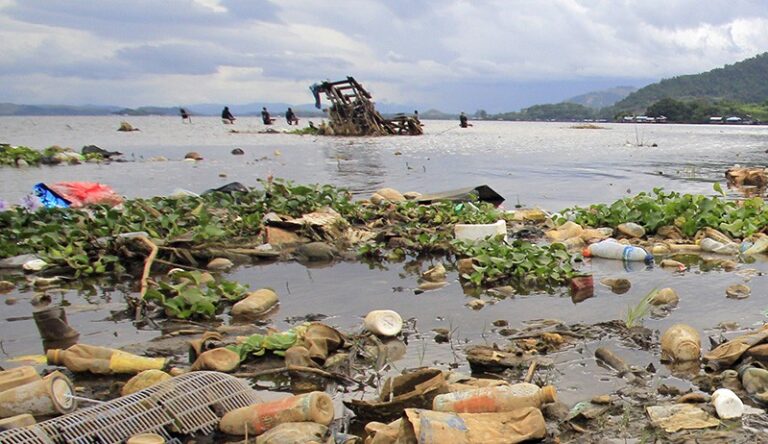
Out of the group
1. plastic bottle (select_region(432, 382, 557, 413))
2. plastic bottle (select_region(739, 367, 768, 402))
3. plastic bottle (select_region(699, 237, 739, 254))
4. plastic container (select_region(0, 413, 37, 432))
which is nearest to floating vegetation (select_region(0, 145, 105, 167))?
plastic bottle (select_region(699, 237, 739, 254))

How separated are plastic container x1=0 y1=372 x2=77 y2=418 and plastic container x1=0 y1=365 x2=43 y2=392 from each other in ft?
0.39

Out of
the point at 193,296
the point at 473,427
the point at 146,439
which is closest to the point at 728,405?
the point at 473,427

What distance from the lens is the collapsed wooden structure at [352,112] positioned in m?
36.1

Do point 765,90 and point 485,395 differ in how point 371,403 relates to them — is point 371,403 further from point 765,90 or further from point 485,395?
point 765,90

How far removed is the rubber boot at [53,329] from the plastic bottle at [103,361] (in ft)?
1.94

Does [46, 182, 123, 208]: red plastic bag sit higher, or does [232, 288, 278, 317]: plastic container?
[46, 182, 123, 208]: red plastic bag

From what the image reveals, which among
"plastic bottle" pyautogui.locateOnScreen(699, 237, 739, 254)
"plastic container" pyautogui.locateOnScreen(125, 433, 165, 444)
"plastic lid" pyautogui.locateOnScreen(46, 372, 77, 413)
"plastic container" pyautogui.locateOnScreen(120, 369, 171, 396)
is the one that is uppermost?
"plastic lid" pyautogui.locateOnScreen(46, 372, 77, 413)

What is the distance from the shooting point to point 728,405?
10.3 feet

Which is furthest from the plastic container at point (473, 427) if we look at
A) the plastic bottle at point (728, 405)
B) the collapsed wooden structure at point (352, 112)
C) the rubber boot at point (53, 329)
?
the collapsed wooden structure at point (352, 112)

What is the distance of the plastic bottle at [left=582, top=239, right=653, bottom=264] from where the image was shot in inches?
276

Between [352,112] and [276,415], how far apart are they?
35.1m

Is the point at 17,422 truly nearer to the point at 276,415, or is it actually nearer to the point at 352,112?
the point at 276,415

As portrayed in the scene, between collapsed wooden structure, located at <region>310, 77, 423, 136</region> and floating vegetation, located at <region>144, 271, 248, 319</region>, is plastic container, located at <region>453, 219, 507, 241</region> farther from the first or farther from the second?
collapsed wooden structure, located at <region>310, 77, 423, 136</region>

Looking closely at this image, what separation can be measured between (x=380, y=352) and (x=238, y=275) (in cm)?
298
